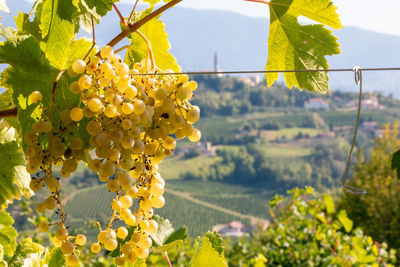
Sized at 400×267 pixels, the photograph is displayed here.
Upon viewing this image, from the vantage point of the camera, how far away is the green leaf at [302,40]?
2.47 feet

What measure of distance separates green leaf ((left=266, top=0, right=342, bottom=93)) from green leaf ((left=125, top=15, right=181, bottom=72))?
185 mm

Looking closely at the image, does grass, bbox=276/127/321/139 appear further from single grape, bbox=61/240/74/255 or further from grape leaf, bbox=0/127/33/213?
single grape, bbox=61/240/74/255

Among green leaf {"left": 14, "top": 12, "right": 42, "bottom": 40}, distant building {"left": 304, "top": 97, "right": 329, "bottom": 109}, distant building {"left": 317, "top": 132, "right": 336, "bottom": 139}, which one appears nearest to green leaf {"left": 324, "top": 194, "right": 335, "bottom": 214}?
green leaf {"left": 14, "top": 12, "right": 42, "bottom": 40}

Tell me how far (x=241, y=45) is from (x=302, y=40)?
59.6m

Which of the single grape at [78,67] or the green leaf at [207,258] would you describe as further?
the green leaf at [207,258]

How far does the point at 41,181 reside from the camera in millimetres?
518

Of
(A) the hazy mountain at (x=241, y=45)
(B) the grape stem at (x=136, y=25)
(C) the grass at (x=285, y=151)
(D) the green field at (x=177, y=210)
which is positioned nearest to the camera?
(B) the grape stem at (x=136, y=25)

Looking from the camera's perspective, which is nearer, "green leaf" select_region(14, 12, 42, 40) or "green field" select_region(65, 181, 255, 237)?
"green leaf" select_region(14, 12, 42, 40)

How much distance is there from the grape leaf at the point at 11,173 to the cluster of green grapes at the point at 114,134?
183 millimetres

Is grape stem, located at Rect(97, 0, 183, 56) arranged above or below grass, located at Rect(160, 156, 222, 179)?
above

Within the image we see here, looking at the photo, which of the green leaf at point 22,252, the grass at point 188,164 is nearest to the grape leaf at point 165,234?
the green leaf at point 22,252

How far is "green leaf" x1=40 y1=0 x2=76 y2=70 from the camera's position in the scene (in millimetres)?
565

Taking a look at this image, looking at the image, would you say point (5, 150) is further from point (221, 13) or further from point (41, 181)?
point (221, 13)

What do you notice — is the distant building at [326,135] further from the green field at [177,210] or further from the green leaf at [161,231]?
the green leaf at [161,231]
